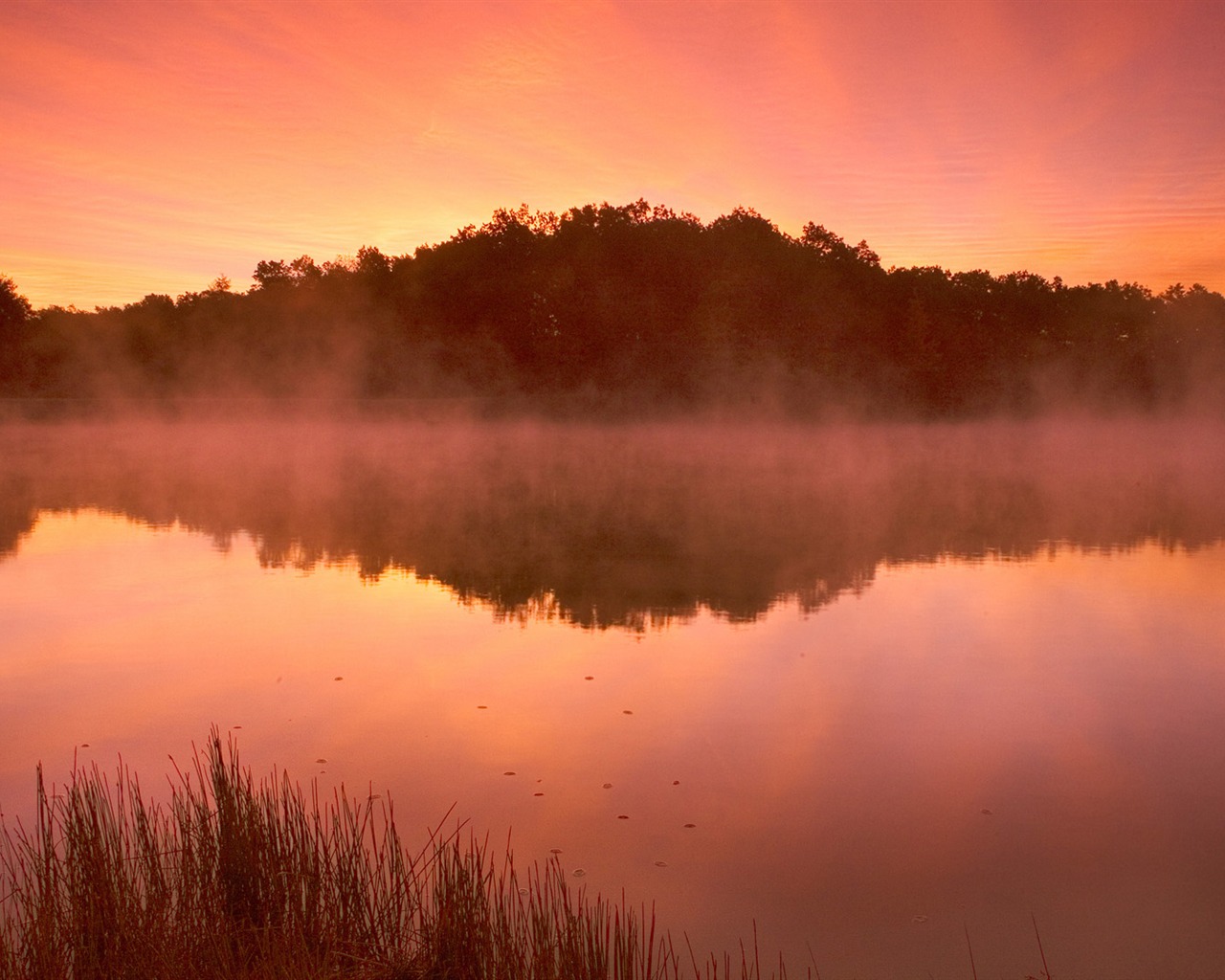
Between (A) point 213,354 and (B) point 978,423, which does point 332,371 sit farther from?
(B) point 978,423

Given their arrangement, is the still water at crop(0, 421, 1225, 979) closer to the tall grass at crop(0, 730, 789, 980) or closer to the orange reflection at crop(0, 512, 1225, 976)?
the orange reflection at crop(0, 512, 1225, 976)

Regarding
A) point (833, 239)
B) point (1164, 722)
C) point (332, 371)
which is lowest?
point (1164, 722)

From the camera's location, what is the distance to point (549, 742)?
29.0ft

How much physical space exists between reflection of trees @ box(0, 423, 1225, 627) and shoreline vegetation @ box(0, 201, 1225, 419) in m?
18.1

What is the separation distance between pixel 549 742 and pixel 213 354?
3709 inches

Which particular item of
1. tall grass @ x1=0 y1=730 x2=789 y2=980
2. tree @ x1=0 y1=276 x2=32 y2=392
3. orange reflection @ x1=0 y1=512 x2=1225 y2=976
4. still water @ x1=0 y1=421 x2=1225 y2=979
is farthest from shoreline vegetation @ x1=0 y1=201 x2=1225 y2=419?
tall grass @ x1=0 y1=730 x2=789 y2=980

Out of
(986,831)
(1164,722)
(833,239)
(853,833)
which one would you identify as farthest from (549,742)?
(833,239)

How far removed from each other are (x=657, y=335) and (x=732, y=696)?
65560 millimetres

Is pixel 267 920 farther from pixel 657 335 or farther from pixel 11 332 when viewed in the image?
pixel 11 332

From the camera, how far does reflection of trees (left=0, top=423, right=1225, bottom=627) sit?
17562 mm

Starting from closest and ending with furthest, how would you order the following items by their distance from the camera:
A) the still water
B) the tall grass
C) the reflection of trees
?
the tall grass, the still water, the reflection of trees

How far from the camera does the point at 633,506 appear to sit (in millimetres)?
27641

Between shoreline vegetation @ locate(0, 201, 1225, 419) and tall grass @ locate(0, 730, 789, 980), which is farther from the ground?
shoreline vegetation @ locate(0, 201, 1225, 419)

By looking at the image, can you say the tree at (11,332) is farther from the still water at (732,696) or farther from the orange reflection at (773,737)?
the orange reflection at (773,737)
